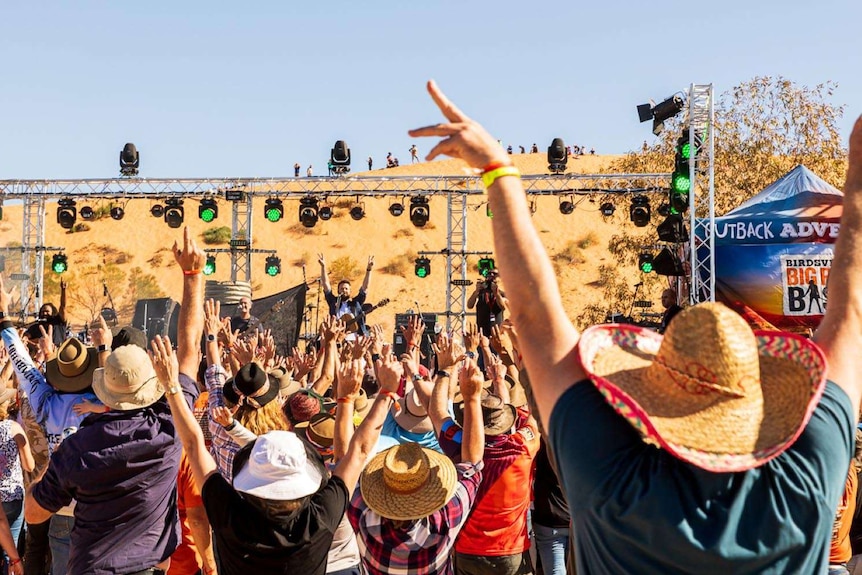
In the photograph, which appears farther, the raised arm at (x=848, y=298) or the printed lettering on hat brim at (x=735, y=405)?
the raised arm at (x=848, y=298)

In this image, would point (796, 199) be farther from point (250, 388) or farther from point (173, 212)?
point (173, 212)

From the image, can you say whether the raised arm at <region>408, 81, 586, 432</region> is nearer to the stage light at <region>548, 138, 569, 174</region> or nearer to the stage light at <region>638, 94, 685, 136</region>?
the stage light at <region>638, 94, 685, 136</region>

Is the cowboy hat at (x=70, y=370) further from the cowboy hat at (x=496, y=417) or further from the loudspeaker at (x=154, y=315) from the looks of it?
the loudspeaker at (x=154, y=315)

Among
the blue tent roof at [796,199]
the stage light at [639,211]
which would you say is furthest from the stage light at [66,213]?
the blue tent roof at [796,199]

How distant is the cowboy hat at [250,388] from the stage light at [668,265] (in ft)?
35.4

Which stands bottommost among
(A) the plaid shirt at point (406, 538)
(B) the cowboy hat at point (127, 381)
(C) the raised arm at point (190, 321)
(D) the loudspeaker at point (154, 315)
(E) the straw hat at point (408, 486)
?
(D) the loudspeaker at point (154, 315)

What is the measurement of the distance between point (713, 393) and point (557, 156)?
2026cm

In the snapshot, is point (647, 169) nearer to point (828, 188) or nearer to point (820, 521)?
point (828, 188)

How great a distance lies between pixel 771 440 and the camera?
5.81 feet

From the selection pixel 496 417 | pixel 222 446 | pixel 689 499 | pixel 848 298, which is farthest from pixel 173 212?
pixel 689 499

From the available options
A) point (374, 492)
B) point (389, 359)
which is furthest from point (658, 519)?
point (389, 359)

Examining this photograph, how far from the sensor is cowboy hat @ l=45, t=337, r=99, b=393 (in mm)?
5137

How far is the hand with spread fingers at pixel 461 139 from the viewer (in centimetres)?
199

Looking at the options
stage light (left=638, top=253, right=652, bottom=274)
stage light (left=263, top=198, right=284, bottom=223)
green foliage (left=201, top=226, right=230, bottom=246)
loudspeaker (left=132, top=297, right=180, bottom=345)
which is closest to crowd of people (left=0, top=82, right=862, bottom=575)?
stage light (left=638, top=253, right=652, bottom=274)
